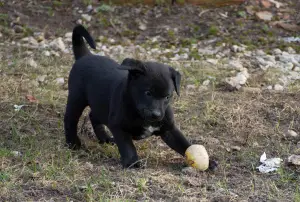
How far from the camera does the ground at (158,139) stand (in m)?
4.42

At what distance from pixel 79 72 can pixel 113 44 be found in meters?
3.46

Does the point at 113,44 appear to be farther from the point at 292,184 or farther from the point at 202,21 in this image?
the point at 292,184

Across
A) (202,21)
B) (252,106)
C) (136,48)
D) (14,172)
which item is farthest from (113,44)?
(14,172)

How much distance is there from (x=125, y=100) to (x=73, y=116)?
0.86 metres

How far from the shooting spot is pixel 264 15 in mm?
10102

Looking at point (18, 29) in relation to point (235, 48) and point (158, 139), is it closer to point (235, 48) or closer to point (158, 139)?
point (235, 48)

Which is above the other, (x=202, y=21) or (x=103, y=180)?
(x=103, y=180)

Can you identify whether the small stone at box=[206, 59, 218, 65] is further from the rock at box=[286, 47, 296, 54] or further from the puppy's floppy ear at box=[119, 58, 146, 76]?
the puppy's floppy ear at box=[119, 58, 146, 76]

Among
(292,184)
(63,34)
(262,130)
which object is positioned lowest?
(63,34)

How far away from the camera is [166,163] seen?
5320mm

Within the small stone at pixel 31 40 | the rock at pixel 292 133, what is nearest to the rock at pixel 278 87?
the rock at pixel 292 133

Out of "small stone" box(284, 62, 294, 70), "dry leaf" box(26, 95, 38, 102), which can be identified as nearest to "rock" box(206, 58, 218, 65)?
"small stone" box(284, 62, 294, 70)

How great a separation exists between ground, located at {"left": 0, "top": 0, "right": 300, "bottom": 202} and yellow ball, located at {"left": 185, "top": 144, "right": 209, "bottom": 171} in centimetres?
7

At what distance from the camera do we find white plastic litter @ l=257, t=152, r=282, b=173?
16.7 feet
